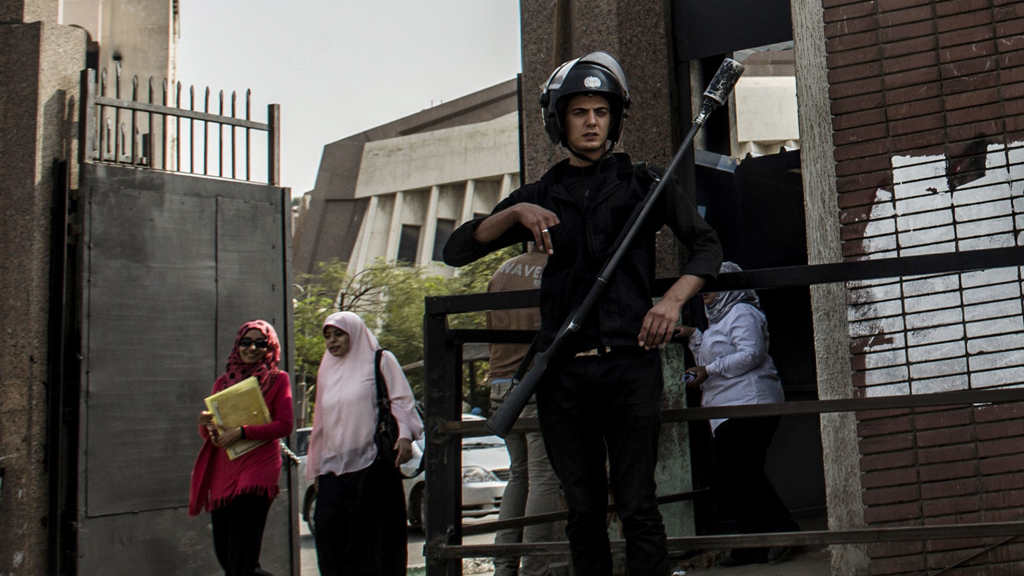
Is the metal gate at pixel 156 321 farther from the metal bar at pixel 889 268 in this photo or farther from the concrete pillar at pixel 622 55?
the metal bar at pixel 889 268

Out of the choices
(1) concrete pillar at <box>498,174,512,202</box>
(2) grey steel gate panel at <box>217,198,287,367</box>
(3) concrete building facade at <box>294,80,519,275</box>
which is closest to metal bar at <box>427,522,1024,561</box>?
(2) grey steel gate panel at <box>217,198,287,367</box>

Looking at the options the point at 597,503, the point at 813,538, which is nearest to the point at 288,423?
the point at 597,503

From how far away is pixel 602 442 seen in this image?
10.6ft

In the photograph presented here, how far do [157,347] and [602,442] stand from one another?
4.76 m

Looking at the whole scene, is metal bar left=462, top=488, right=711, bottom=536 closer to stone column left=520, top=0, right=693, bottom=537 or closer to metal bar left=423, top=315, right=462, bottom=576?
metal bar left=423, top=315, right=462, bottom=576

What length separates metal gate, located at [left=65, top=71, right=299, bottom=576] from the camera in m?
6.91

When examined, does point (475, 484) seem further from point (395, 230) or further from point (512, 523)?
point (395, 230)

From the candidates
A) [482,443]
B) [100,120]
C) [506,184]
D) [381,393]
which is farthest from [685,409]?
[506,184]

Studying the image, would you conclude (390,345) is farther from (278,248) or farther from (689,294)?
(689,294)

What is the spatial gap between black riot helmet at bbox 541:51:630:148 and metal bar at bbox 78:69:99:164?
4.58 m

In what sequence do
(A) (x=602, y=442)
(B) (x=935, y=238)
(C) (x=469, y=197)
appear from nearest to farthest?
(A) (x=602, y=442) → (B) (x=935, y=238) → (C) (x=469, y=197)

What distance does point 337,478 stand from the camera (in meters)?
6.14

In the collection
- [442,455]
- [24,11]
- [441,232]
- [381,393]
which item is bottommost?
[442,455]

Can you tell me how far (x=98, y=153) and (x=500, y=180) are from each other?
158 ft
